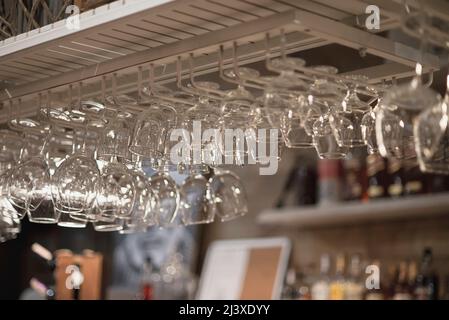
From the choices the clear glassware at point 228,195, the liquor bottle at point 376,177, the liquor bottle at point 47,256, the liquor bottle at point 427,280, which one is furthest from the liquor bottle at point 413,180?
the clear glassware at point 228,195

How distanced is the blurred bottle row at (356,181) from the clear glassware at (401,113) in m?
2.57

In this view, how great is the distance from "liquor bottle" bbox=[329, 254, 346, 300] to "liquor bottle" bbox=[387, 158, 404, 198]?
18.5 inches

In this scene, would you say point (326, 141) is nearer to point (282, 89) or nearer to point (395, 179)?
point (282, 89)

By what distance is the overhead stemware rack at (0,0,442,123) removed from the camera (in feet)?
5.94

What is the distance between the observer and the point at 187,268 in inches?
223

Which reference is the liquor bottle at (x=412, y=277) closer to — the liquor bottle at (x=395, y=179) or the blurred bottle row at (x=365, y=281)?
the blurred bottle row at (x=365, y=281)

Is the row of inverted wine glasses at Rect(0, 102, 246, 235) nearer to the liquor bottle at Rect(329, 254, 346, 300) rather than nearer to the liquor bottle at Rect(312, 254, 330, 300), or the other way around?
the liquor bottle at Rect(329, 254, 346, 300)

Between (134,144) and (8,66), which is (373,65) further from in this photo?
(8,66)

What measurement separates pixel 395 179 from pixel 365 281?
540 mm

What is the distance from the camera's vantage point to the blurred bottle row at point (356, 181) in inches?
179

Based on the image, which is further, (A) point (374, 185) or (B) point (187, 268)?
(B) point (187, 268)

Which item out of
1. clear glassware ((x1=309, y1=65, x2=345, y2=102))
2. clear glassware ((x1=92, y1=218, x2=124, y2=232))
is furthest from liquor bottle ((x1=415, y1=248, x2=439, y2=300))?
clear glassware ((x1=309, y1=65, x2=345, y2=102))

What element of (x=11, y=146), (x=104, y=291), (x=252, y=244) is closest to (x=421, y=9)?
(x=11, y=146)

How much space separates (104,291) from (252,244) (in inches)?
38.1
